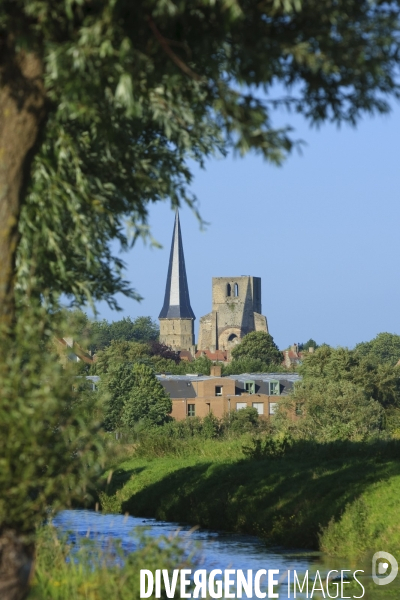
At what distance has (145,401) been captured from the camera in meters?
77.9

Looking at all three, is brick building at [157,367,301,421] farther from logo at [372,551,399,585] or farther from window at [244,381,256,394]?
logo at [372,551,399,585]

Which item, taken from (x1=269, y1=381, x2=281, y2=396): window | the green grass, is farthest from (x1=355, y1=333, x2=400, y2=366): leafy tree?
the green grass

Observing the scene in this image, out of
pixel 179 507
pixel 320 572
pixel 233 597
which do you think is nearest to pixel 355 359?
pixel 179 507

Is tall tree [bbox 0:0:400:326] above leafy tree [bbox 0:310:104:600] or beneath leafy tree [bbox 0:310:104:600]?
above

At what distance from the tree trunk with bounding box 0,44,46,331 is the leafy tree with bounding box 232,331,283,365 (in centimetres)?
13574

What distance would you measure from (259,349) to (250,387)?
54.8 m

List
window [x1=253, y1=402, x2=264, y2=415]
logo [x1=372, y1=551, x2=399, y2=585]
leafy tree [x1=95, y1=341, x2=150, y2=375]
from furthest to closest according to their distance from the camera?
leafy tree [x1=95, y1=341, x2=150, y2=375], window [x1=253, y1=402, x2=264, y2=415], logo [x1=372, y1=551, x2=399, y2=585]

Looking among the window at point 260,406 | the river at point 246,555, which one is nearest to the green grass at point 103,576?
the river at point 246,555

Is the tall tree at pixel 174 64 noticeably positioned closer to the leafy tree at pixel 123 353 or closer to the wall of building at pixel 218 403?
the wall of building at pixel 218 403

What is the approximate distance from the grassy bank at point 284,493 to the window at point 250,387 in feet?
175

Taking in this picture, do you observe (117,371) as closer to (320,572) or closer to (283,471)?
(283,471)

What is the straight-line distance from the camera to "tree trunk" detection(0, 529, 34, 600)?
859cm

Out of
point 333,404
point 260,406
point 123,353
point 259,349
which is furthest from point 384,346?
point 333,404

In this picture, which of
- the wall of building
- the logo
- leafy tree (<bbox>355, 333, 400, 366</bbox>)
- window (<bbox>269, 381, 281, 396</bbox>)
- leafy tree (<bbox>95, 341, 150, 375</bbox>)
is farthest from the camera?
leafy tree (<bbox>355, 333, 400, 366</bbox>)
